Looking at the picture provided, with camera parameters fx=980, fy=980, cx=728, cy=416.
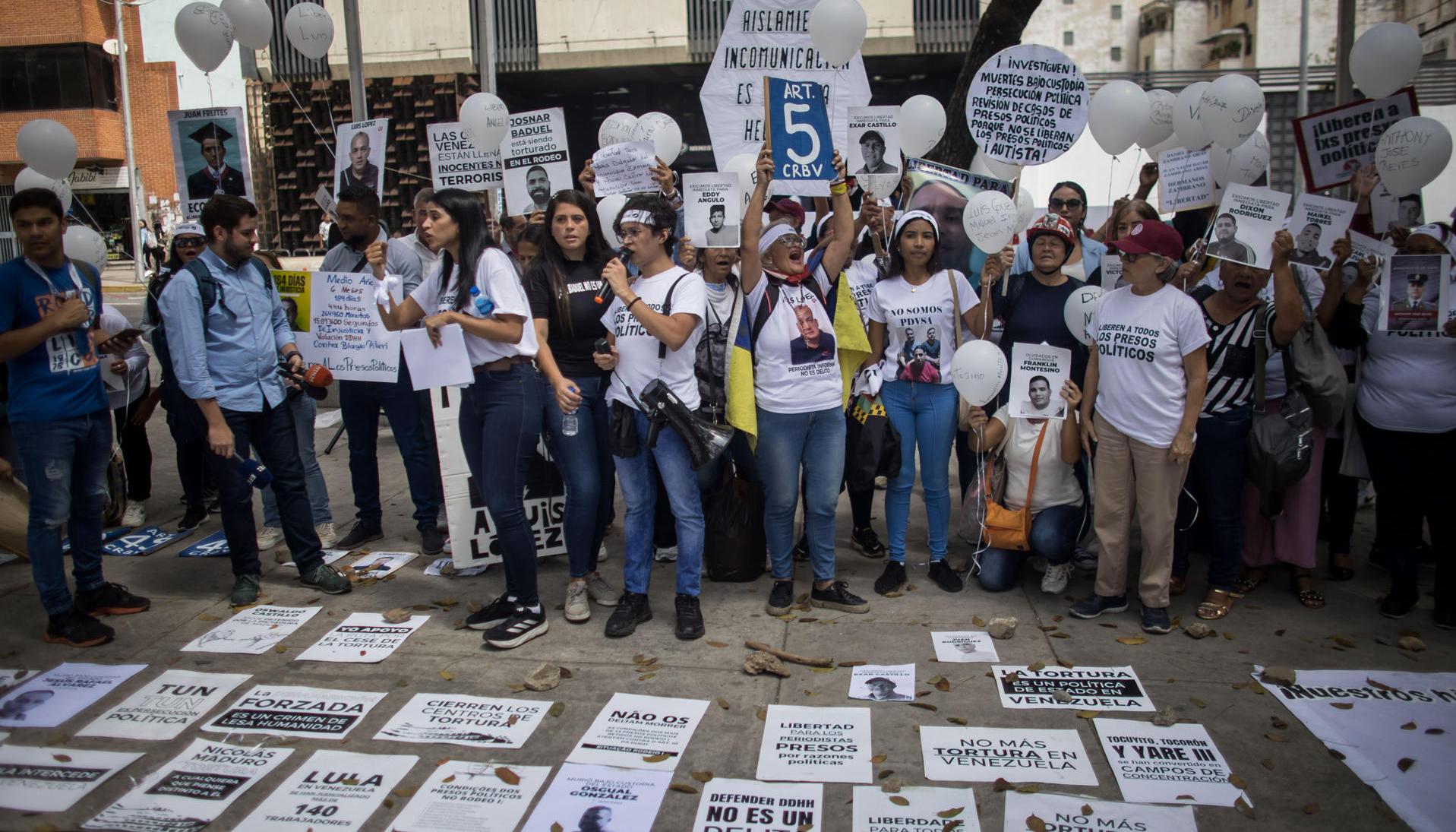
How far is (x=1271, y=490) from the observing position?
15.2ft

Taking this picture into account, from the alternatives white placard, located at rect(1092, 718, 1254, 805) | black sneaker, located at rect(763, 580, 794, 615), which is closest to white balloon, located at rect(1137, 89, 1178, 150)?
black sneaker, located at rect(763, 580, 794, 615)

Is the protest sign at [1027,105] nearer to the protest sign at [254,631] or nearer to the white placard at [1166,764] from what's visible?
the white placard at [1166,764]

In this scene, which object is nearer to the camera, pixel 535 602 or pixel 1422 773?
pixel 1422 773

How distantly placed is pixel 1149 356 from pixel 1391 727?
1.73 m

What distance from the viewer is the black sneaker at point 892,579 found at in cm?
508

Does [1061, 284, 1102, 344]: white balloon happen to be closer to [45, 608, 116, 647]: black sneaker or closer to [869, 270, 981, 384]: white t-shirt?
[869, 270, 981, 384]: white t-shirt

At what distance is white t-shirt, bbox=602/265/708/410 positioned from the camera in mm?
4375

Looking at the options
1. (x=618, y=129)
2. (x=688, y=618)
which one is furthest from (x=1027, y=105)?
(x=688, y=618)

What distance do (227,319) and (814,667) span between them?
10.9ft

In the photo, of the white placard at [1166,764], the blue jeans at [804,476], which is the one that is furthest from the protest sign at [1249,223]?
the white placard at [1166,764]

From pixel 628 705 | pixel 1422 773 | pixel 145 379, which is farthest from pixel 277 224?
pixel 1422 773

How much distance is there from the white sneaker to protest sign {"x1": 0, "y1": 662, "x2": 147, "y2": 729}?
4.24 m

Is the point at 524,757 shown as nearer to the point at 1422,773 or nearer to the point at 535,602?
the point at 535,602

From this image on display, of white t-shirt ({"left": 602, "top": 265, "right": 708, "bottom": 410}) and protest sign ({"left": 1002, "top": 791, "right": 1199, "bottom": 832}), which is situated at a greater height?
white t-shirt ({"left": 602, "top": 265, "right": 708, "bottom": 410})
